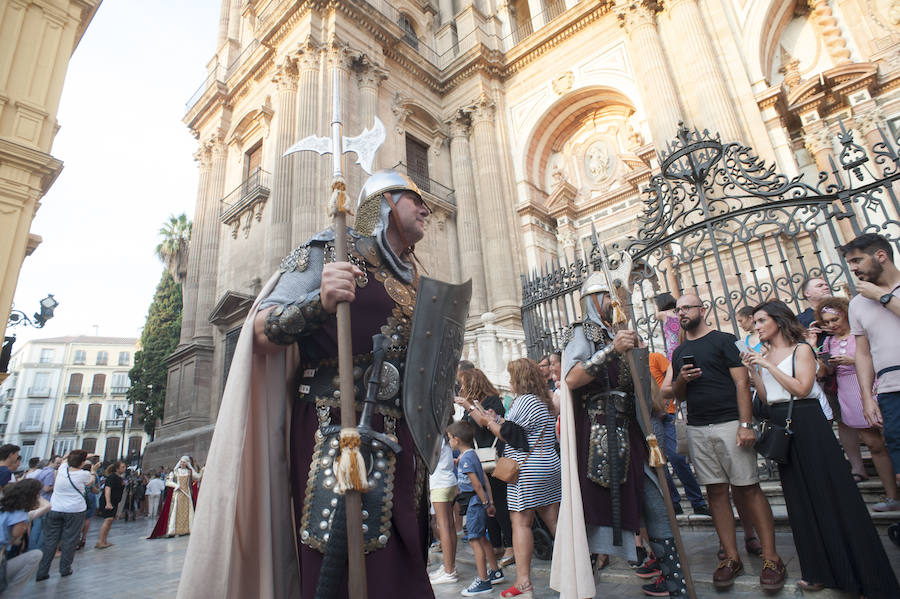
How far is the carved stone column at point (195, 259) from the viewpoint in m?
17.2

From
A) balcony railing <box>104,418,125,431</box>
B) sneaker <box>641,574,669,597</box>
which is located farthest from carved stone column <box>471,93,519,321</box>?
balcony railing <box>104,418,125,431</box>

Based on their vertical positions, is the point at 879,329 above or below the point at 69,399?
below

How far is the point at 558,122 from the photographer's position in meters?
17.7

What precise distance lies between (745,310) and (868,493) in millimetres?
2048

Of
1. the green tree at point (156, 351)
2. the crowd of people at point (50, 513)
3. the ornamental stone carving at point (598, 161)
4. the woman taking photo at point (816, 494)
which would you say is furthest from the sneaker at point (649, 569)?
the green tree at point (156, 351)

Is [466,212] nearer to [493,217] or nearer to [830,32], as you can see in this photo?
[493,217]

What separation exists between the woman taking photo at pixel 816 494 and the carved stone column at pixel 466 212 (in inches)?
491

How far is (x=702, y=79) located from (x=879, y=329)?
1210cm

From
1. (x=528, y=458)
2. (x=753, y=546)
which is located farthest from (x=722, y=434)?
(x=528, y=458)

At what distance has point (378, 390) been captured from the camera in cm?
185

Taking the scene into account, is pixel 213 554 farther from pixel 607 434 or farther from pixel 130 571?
pixel 130 571

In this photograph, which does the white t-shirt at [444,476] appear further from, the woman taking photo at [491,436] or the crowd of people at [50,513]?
the crowd of people at [50,513]

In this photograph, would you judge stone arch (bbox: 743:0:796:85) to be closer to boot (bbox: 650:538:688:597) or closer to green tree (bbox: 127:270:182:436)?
boot (bbox: 650:538:688:597)

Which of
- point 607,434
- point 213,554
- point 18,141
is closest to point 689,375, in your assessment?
point 607,434
